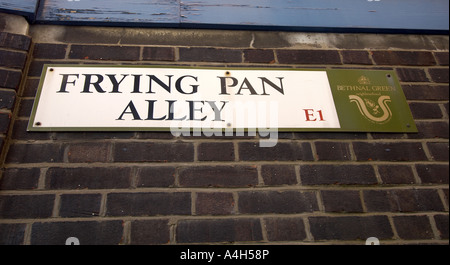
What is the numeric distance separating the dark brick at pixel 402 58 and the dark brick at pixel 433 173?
1.78 feet

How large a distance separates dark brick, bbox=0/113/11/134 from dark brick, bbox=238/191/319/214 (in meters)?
0.89

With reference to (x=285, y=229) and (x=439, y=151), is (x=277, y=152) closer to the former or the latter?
(x=285, y=229)

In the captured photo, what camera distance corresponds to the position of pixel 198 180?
49.1 inches

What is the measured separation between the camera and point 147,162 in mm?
1263

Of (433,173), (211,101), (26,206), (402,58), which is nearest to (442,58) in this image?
(402,58)

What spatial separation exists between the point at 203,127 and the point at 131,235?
477 millimetres

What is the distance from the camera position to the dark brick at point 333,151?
1342mm

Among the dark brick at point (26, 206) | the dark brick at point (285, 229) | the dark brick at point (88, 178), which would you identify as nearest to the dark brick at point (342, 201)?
the dark brick at point (285, 229)

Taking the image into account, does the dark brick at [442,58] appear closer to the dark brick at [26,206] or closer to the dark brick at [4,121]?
the dark brick at [26,206]

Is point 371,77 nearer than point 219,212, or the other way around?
point 219,212
